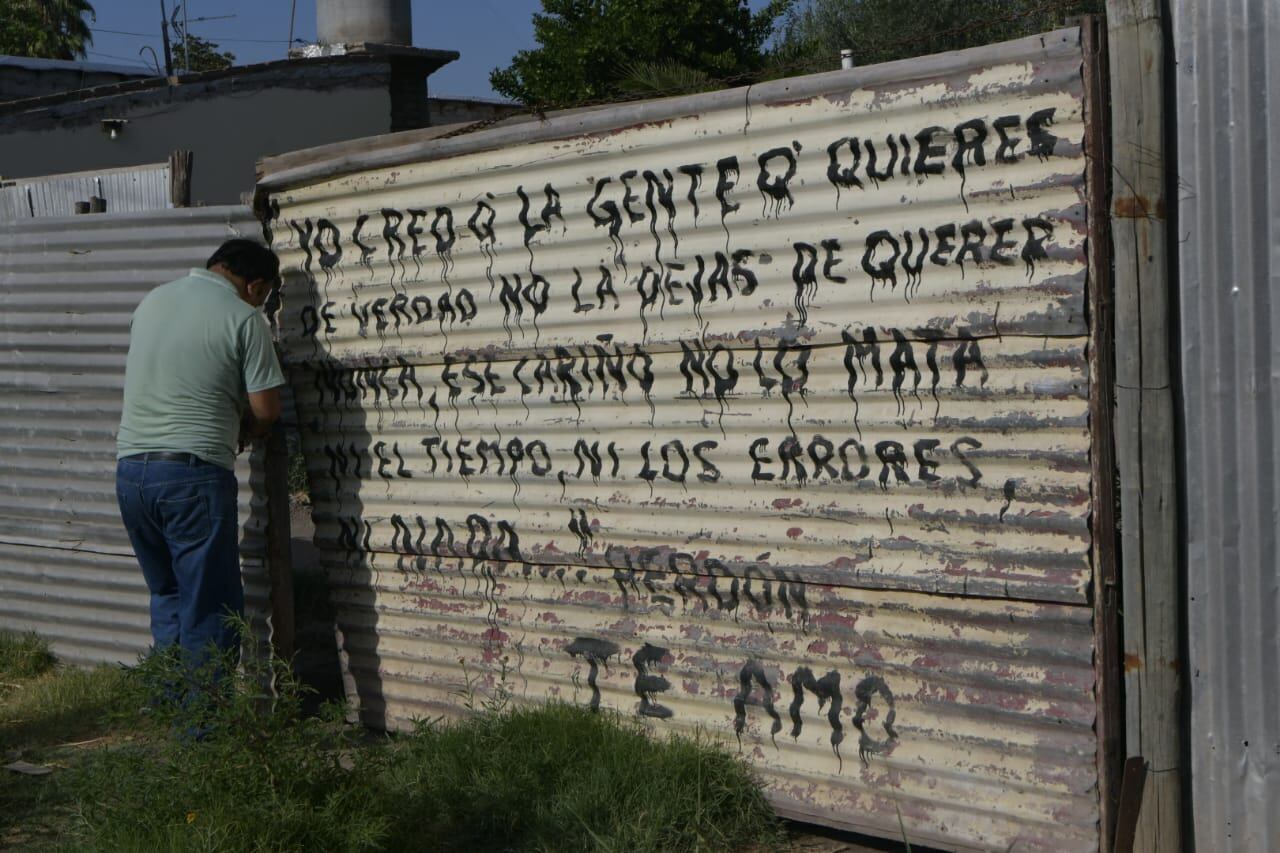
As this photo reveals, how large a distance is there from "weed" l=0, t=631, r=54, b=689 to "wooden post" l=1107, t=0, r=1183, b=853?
490 centimetres

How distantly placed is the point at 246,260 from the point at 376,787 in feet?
6.86

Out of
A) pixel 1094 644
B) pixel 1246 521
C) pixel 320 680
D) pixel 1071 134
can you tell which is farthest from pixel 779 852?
pixel 320 680

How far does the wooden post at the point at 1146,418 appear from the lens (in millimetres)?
3191

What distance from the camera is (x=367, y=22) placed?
14.3m

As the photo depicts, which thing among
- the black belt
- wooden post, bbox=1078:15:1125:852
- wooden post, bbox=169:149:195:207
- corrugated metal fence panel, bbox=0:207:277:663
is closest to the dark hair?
corrugated metal fence panel, bbox=0:207:277:663

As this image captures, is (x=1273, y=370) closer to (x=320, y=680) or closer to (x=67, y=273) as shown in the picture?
(x=320, y=680)

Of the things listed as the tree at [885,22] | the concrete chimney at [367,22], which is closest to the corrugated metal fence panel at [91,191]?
the concrete chimney at [367,22]

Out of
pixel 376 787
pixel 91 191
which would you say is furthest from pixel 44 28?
pixel 376 787

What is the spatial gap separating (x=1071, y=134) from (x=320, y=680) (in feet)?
12.9

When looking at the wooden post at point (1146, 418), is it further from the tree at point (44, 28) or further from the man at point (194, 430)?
the tree at point (44, 28)

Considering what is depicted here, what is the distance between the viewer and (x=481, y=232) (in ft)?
15.0

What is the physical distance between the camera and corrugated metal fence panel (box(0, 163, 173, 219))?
937 centimetres

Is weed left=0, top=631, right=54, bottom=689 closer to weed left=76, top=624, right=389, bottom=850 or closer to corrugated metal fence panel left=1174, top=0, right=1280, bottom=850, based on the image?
weed left=76, top=624, right=389, bottom=850

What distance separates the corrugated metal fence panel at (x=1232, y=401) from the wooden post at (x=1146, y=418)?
0.05m
